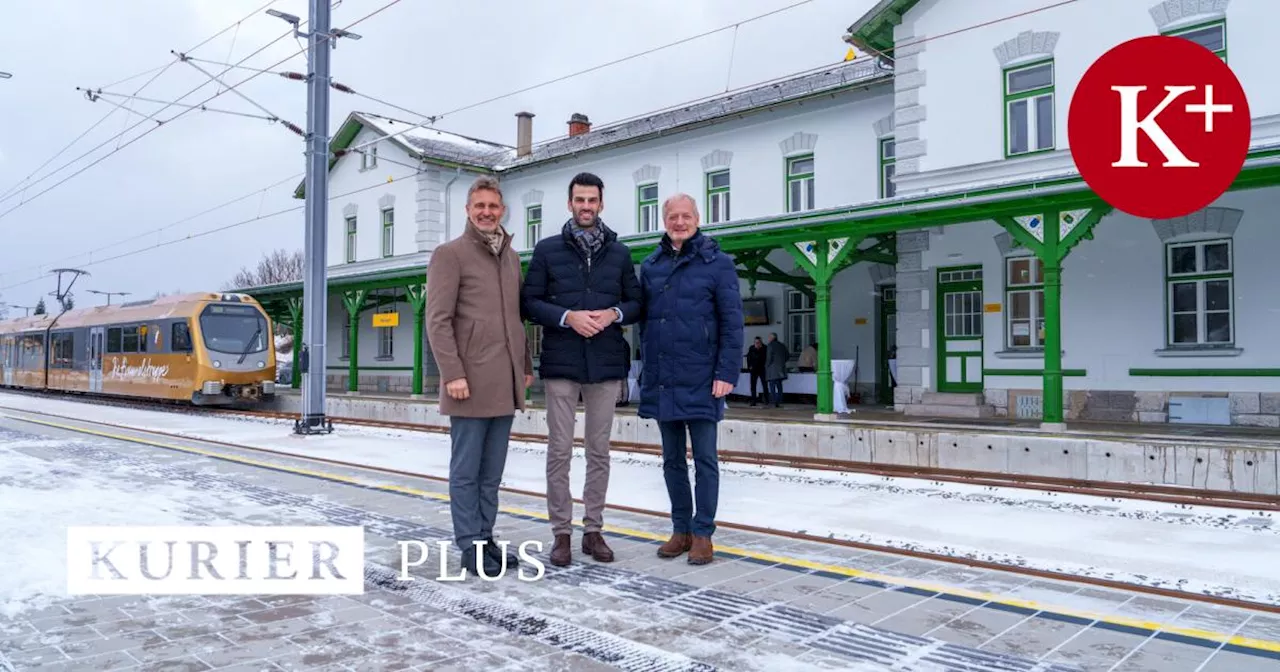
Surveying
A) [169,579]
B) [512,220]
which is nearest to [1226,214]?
[169,579]

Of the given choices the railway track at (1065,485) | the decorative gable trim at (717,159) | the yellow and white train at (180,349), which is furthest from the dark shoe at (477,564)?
the yellow and white train at (180,349)

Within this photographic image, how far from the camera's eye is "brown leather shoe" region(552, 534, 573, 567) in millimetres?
4555

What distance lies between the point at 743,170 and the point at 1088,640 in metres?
17.0

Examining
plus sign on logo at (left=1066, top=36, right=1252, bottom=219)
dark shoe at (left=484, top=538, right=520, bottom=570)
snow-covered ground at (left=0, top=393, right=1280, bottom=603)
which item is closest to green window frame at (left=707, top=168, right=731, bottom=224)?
plus sign on logo at (left=1066, top=36, right=1252, bottom=219)

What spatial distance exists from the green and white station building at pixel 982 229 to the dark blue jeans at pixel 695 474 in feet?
26.5

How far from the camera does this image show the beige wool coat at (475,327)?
14.3 ft

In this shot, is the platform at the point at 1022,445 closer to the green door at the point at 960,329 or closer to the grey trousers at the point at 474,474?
the green door at the point at 960,329

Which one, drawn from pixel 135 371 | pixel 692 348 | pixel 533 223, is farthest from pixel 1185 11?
pixel 135 371

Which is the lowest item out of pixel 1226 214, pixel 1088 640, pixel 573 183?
pixel 1088 640

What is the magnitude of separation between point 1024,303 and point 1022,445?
460 centimetres

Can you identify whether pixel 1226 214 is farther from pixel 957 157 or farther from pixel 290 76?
pixel 290 76

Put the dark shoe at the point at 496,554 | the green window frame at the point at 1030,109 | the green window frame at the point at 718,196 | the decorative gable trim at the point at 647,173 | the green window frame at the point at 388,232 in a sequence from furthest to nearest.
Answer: the green window frame at the point at 388,232 → the decorative gable trim at the point at 647,173 → the green window frame at the point at 718,196 → the green window frame at the point at 1030,109 → the dark shoe at the point at 496,554

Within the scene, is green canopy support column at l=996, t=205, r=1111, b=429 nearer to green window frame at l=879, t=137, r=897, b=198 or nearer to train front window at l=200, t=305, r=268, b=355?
green window frame at l=879, t=137, r=897, b=198

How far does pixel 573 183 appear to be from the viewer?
4719mm
